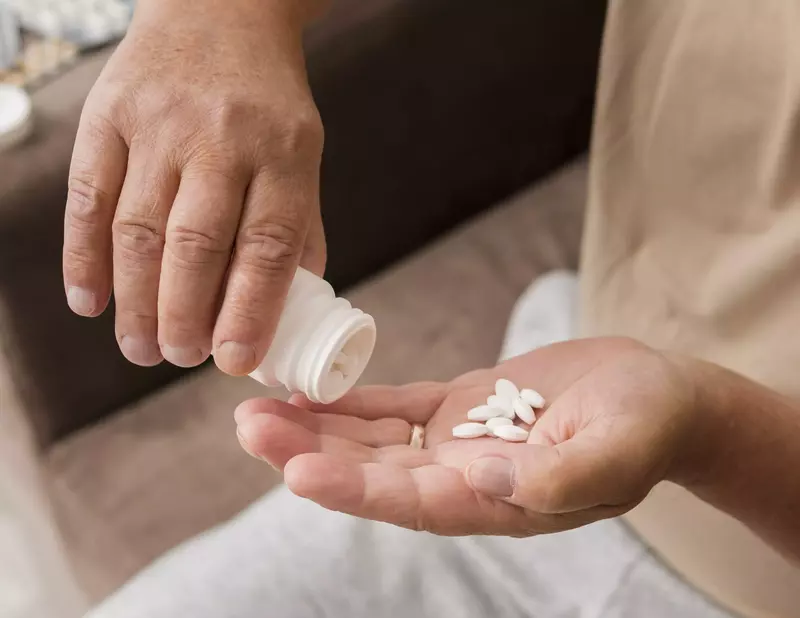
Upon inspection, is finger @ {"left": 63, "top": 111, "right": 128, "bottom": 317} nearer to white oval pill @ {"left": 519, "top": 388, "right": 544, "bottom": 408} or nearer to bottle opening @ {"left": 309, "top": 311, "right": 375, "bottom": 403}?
bottle opening @ {"left": 309, "top": 311, "right": 375, "bottom": 403}

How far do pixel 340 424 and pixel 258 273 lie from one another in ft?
0.46

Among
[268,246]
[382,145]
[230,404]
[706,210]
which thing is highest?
[268,246]

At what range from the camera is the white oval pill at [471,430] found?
1.86 ft

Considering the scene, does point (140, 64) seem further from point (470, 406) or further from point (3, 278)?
point (3, 278)

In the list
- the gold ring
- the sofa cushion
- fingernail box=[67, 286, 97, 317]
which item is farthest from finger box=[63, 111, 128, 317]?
the sofa cushion

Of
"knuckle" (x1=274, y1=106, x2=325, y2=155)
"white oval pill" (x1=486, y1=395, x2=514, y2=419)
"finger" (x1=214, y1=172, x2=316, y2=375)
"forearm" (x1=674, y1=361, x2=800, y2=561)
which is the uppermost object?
"knuckle" (x1=274, y1=106, x2=325, y2=155)

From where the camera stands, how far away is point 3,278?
862 mm

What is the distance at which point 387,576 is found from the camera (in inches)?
27.7

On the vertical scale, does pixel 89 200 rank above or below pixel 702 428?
above

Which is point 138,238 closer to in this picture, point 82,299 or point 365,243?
point 82,299

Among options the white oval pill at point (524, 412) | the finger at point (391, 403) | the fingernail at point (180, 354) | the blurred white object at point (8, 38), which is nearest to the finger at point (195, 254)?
the fingernail at point (180, 354)

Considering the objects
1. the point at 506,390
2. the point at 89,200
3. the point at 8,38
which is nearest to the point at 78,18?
the point at 8,38

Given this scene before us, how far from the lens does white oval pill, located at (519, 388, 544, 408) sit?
597 mm

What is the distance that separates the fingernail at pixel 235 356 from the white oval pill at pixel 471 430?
0.16m
